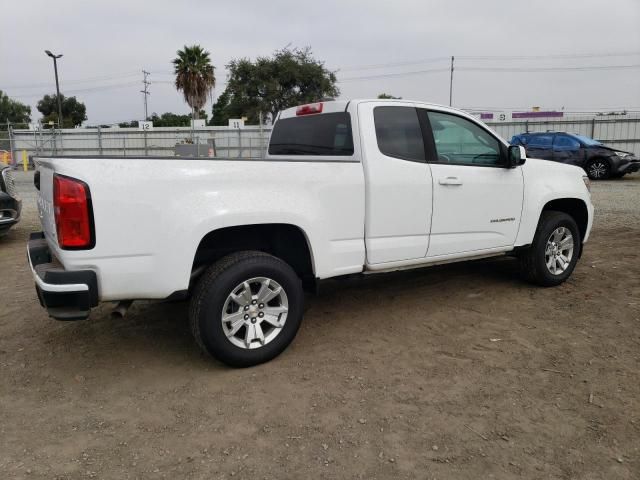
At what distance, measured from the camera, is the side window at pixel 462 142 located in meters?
4.55

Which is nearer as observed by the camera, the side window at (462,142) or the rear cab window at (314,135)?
the rear cab window at (314,135)

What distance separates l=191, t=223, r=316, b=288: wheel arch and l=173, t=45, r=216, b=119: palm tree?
37.2 m

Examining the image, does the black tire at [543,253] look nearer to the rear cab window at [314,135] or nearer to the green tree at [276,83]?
the rear cab window at [314,135]

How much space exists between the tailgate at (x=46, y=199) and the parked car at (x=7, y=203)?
3.82 m

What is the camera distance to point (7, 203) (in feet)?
23.8

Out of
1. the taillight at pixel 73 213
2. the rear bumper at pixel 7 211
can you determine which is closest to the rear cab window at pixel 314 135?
the taillight at pixel 73 213

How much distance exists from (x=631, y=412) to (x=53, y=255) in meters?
3.69

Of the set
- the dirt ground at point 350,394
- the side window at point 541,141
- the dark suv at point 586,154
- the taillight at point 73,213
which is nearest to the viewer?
the dirt ground at point 350,394

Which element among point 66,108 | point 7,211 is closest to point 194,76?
point 7,211

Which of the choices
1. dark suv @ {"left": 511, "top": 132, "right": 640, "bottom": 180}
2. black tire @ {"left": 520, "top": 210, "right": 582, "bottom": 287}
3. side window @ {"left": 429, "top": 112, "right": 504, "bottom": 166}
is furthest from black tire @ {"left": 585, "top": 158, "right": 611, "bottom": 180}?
side window @ {"left": 429, "top": 112, "right": 504, "bottom": 166}

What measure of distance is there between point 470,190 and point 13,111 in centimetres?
8351

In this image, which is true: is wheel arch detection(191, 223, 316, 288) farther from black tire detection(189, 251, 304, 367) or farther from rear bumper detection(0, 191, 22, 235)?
rear bumper detection(0, 191, 22, 235)

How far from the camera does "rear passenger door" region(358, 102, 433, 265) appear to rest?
13.3ft

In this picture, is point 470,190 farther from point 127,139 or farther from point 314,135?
point 127,139
